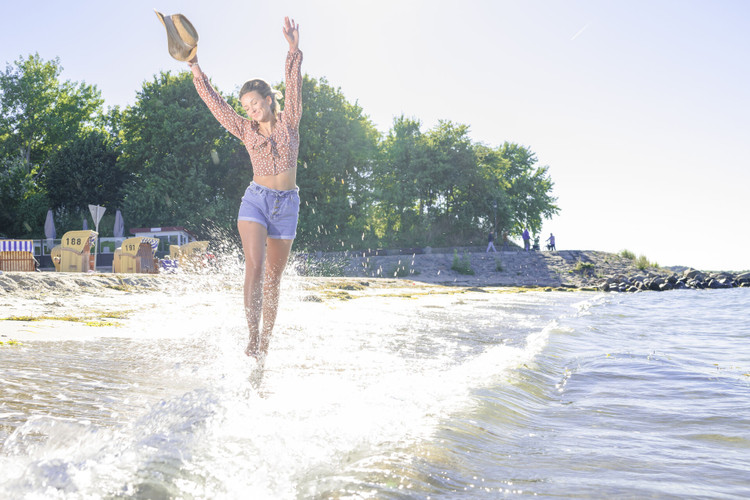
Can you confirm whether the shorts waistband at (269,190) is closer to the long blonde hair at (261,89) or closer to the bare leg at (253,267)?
the bare leg at (253,267)

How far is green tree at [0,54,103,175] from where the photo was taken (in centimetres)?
4156

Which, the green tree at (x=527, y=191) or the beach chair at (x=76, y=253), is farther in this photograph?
the green tree at (x=527, y=191)

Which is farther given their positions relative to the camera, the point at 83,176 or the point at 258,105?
the point at 83,176

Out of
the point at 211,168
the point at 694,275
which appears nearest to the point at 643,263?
the point at 694,275

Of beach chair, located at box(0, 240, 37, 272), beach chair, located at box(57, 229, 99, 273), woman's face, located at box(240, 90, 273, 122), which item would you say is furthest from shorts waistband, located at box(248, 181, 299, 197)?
beach chair, located at box(57, 229, 99, 273)

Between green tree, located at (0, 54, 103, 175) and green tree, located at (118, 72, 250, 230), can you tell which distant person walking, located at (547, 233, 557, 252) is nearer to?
green tree, located at (118, 72, 250, 230)

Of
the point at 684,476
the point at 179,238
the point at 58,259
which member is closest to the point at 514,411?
the point at 684,476

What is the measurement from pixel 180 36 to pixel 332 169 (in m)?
35.4

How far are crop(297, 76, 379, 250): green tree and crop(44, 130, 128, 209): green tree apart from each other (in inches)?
529

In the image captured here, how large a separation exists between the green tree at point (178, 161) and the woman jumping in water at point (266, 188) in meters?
32.2

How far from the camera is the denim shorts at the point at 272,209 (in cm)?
387

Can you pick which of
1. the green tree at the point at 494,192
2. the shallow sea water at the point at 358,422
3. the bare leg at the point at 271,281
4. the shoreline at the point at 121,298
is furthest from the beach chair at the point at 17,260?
the green tree at the point at 494,192

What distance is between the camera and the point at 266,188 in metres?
3.92

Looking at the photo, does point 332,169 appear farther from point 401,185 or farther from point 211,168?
point 211,168
